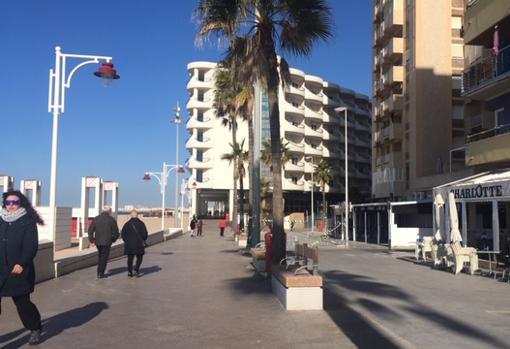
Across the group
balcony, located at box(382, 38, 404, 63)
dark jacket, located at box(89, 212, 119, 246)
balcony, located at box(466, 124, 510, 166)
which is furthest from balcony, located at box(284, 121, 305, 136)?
dark jacket, located at box(89, 212, 119, 246)

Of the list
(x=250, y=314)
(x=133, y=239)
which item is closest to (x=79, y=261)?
(x=133, y=239)

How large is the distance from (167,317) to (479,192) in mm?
13557

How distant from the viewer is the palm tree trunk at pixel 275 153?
494 inches

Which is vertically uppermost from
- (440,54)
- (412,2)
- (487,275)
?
(412,2)

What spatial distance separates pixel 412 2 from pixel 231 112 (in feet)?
66.4

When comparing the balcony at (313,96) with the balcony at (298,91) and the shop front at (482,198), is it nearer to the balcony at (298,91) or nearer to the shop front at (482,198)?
the balcony at (298,91)

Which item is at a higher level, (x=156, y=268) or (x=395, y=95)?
(x=395, y=95)

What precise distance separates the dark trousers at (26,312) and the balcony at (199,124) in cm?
7515

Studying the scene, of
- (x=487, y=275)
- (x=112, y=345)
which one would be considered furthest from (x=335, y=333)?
(x=487, y=275)

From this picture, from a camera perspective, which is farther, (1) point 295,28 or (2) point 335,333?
(1) point 295,28

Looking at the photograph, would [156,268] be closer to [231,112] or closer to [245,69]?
[245,69]

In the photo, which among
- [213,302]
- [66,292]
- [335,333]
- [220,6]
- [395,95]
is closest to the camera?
[335,333]

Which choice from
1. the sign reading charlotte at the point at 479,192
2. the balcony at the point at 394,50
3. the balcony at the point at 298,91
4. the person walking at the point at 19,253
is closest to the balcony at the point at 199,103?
the balcony at the point at 298,91

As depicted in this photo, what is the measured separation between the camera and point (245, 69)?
13781 millimetres
